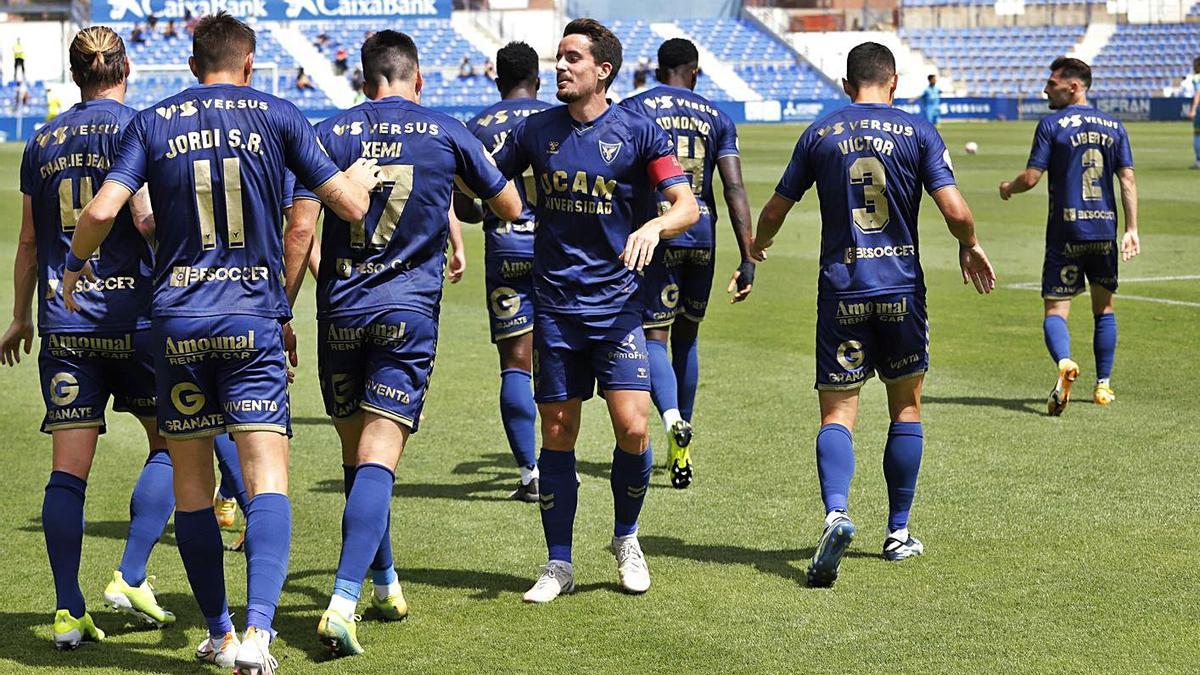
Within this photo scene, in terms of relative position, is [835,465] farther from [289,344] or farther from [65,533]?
[65,533]

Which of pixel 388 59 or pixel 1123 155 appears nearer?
pixel 388 59

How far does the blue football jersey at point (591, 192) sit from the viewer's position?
6.05 meters

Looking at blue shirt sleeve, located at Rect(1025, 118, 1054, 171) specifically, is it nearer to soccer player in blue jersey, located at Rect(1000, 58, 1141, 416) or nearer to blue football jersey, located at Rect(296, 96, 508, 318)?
soccer player in blue jersey, located at Rect(1000, 58, 1141, 416)

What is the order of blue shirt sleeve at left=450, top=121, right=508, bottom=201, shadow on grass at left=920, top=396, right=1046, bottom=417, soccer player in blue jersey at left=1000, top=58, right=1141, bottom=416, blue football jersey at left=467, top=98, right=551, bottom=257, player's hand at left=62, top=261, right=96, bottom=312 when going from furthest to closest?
soccer player in blue jersey at left=1000, top=58, right=1141, bottom=416 < shadow on grass at left=920, top=396, right=1046, bottom=417 < blue football jersey at left=467, top=98, right=551, bottom=257 < blue shirt sleeve at left=450, top=121, right=508, bottom=201 < player's hand at left=62, top=261, right=96, bottom=312

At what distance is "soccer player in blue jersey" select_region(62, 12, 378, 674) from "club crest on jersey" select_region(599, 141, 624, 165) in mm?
1183

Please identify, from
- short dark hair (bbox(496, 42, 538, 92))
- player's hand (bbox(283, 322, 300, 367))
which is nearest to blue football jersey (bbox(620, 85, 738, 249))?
short dark hair (bbox(496, 42, 538, 92))

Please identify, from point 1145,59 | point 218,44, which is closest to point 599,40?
point 218,44

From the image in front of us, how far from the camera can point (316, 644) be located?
5.57 m

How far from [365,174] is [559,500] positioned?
166 centimetres

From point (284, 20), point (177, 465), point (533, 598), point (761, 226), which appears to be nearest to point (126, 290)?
point (177, 465)

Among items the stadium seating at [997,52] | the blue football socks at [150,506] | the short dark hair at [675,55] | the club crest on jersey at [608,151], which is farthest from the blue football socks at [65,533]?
the stadium seating at [997,52]

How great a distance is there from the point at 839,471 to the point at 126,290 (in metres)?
3.04

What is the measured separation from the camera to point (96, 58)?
564cm

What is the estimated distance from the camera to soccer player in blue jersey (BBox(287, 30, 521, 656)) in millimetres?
5570
